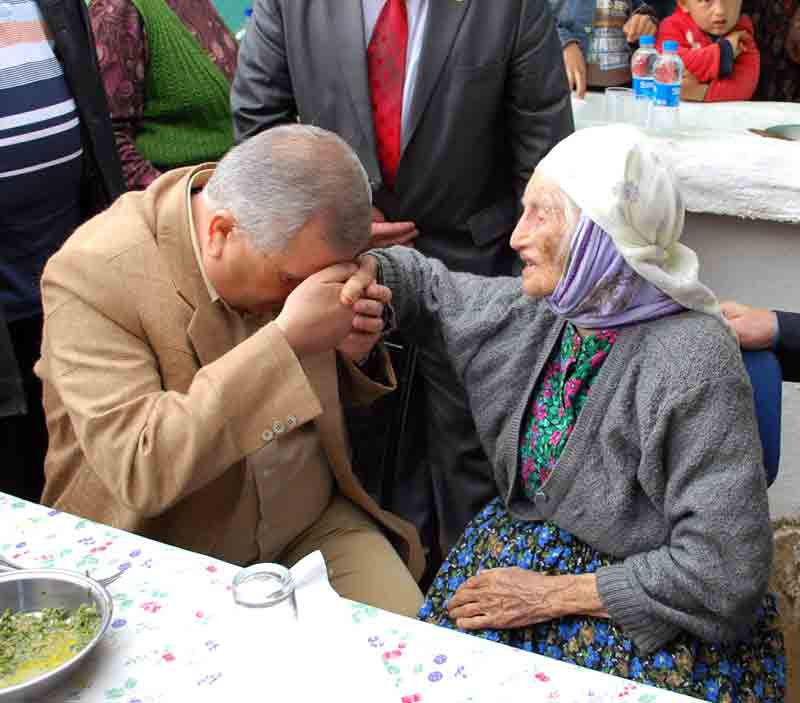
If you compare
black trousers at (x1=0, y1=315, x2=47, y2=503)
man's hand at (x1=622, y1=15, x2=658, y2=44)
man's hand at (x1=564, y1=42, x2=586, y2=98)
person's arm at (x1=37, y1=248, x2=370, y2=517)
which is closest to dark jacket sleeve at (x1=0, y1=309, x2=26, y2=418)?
black trousers at (x1=0, y1=315, x2=47, y2=503)

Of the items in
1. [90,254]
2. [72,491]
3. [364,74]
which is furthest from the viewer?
[364,74]

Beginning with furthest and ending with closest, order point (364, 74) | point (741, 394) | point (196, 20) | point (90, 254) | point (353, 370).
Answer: point (196, 20) → point (364, 74) → point (353, 370) → point (90, 254) → point (741, 394)

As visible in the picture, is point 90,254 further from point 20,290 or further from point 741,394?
point 741,394

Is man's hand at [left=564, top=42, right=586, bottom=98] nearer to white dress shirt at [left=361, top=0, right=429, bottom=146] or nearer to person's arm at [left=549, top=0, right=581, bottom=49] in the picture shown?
person's arm at [left=549, top=0, right=581, bottom=49]

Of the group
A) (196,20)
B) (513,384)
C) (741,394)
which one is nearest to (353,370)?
(513,384)

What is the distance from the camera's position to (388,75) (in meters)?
2.39

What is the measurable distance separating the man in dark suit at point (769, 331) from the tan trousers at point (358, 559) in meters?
0.84

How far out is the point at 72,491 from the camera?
1.81m

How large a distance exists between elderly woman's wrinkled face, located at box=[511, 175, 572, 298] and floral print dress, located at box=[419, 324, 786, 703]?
166 mm

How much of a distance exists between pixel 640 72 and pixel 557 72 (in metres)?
0.91

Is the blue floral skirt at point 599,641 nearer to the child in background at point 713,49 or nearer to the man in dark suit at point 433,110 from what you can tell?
the man in dark suit at point 433,110

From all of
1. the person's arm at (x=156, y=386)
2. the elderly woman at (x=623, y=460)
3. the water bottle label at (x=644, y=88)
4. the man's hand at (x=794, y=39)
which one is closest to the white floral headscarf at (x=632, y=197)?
the elderly woman at (x=623, y=460)

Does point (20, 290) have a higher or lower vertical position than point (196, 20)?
lower

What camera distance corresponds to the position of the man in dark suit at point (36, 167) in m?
2.35
